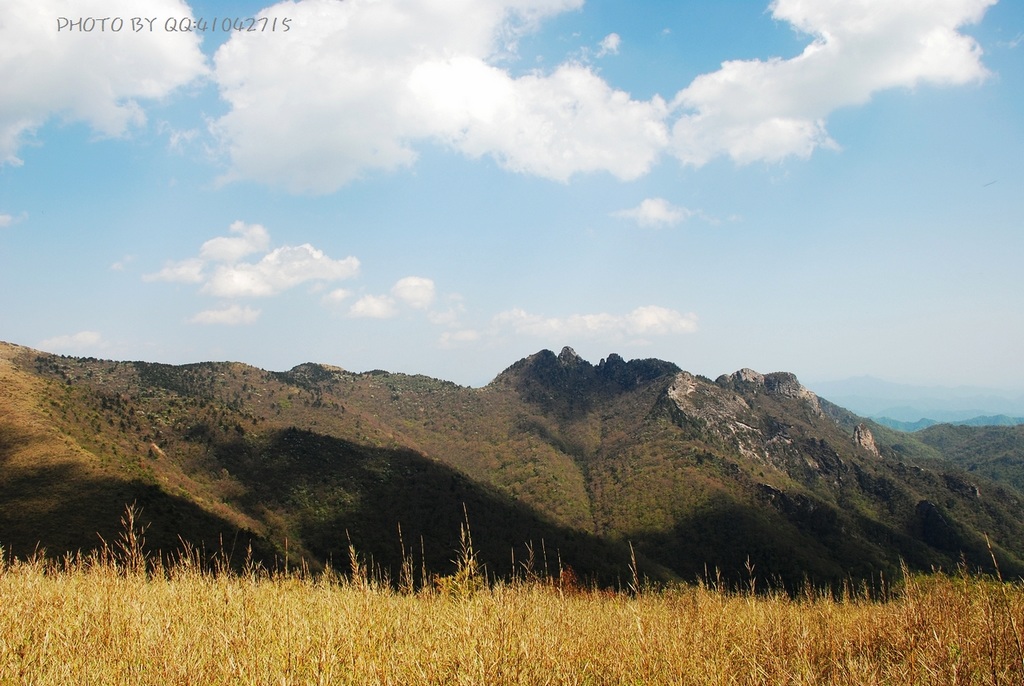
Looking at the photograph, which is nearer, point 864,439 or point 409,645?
point 409,645

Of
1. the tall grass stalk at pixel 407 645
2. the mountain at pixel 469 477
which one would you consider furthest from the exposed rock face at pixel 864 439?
the tall grass stalk at pixel 407 645

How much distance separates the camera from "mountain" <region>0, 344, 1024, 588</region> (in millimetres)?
49531

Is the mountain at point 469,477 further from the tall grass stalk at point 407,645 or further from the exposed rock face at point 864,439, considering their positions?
the tall grass stalk at point 407,645

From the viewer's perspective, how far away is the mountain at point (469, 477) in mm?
49531

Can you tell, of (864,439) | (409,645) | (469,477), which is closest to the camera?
(409,645)

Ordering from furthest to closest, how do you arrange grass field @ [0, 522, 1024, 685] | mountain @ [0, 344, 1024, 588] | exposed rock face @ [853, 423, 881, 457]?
1. exposed rock face @ [853, 423, 881, 457]
2. mountain @ [0, 344, 1024, 588]
3. grass field @ [0, 522, 1024, 685]

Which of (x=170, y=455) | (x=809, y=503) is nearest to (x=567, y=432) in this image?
(x=809, y=503)

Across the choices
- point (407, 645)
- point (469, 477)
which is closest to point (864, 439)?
point (469, 477)

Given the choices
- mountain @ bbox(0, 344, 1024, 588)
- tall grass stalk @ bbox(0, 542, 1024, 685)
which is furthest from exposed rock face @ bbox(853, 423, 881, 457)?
tall grass stalk @ bbox(0, 542, 1024, 685)

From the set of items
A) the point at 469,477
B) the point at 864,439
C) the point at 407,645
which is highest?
the point at 407,645

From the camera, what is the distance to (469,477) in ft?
319

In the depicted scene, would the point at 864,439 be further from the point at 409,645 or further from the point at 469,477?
the point at 409,645

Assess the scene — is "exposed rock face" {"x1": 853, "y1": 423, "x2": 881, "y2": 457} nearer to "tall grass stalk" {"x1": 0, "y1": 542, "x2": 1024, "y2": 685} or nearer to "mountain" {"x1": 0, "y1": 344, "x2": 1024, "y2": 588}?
"mountain" {"x1": 0, "y1": 344, "x2": 1024, "y2": 588}

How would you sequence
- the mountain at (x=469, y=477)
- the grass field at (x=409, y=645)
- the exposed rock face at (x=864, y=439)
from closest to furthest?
the grass field at (x=409, y=645)
the mountain at (x=469, y=477)
the exposed rock face at (x=864, y=439)
